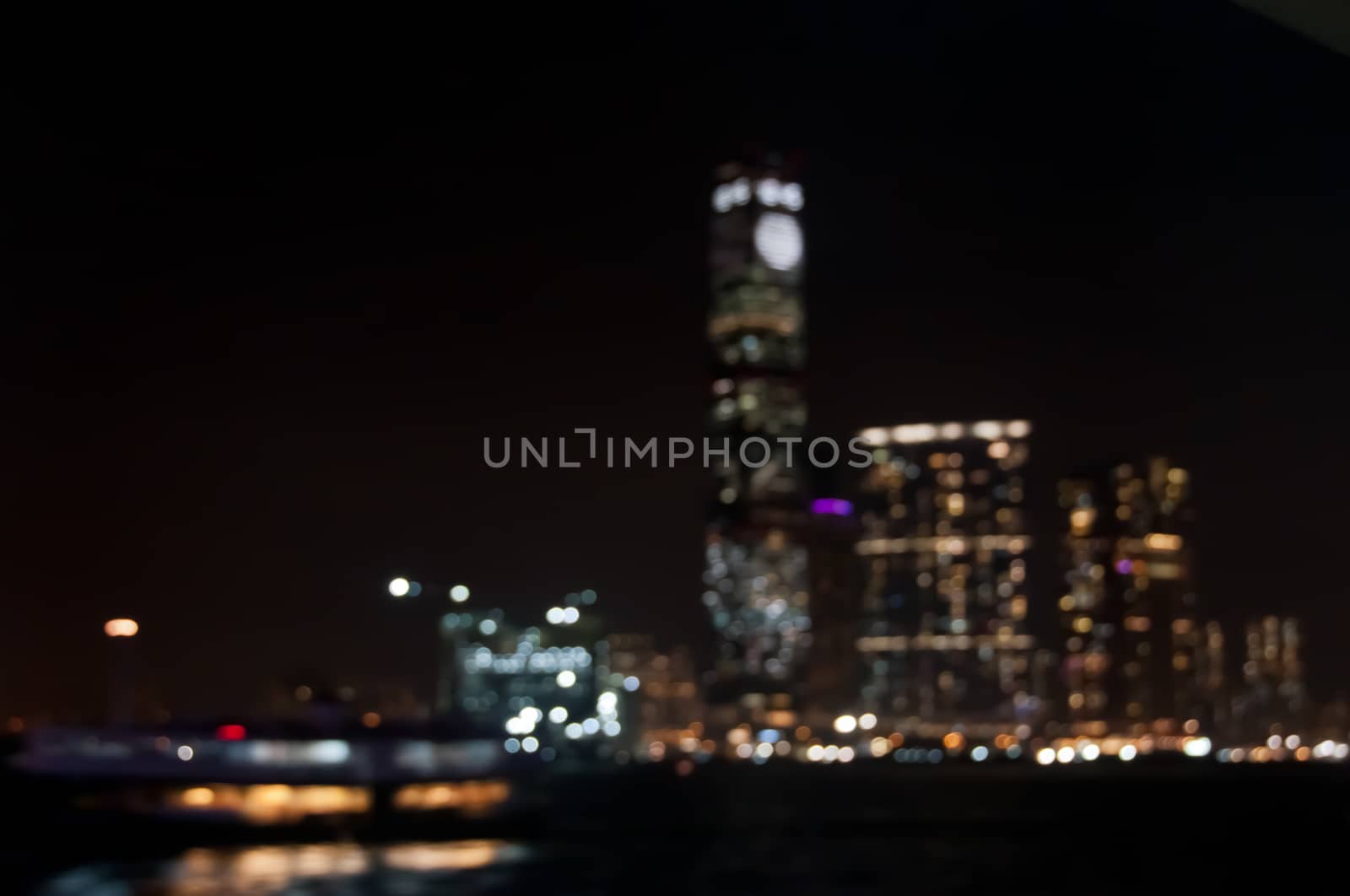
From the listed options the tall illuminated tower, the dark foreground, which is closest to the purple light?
the tall illuminated tower

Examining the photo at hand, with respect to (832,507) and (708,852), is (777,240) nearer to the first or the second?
(832,507)

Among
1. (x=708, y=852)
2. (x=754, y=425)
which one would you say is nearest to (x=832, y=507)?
(x=754, y=425)

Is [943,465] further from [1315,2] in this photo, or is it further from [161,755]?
[1315,2]

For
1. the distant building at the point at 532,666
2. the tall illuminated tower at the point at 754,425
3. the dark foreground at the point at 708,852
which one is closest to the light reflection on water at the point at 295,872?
the dark foreground at the point at 708,852

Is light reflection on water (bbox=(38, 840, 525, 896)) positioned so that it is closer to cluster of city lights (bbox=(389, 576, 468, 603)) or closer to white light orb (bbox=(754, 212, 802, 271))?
cluster of city lights (bbox=(389, 576, 468, 603))

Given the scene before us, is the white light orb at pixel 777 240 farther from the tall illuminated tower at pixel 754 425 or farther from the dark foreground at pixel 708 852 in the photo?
the dark foreground at pixel 708 852
